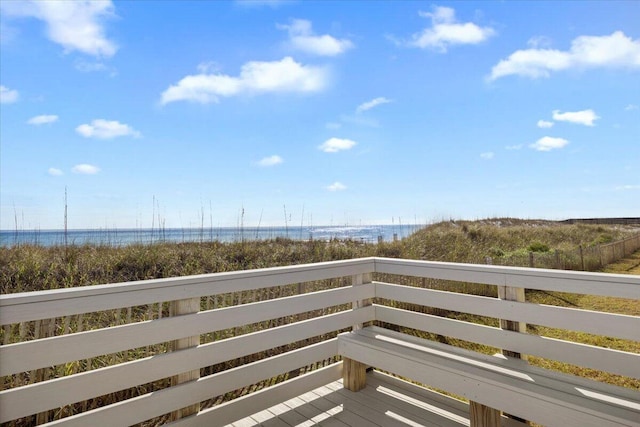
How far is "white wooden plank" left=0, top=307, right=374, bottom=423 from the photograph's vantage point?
3.91ft

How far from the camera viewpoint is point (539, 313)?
1694 mm

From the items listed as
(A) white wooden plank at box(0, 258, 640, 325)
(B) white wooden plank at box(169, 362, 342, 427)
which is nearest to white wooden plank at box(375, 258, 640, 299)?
(A) white wooden plank at box(0, 258, 640, 325)

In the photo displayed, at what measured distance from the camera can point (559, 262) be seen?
7.71 metres

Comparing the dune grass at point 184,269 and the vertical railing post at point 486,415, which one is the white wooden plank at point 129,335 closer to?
the dune grass at point 184,269

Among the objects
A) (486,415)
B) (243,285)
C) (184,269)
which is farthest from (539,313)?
(184,269)

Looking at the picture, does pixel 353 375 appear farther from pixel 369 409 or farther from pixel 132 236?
pixel 132 236

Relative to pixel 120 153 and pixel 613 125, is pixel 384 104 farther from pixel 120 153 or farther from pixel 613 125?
Result: pixel 120 153

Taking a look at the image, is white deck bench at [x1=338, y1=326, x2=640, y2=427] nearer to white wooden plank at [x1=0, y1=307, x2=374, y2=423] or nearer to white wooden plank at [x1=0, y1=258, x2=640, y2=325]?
white wooden plank at [x1=0, y1=258, x2=640, y2=325]

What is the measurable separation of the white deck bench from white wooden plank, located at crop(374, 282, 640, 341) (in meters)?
0.23

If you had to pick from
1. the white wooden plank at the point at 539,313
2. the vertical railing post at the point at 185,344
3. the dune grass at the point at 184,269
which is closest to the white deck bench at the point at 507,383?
the white wooden plank at the point at 539,313

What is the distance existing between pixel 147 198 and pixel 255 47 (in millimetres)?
3522

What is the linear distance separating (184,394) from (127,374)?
30 cm

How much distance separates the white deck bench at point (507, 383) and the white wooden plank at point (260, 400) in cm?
34

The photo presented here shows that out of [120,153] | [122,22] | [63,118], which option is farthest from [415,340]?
[120,153]
